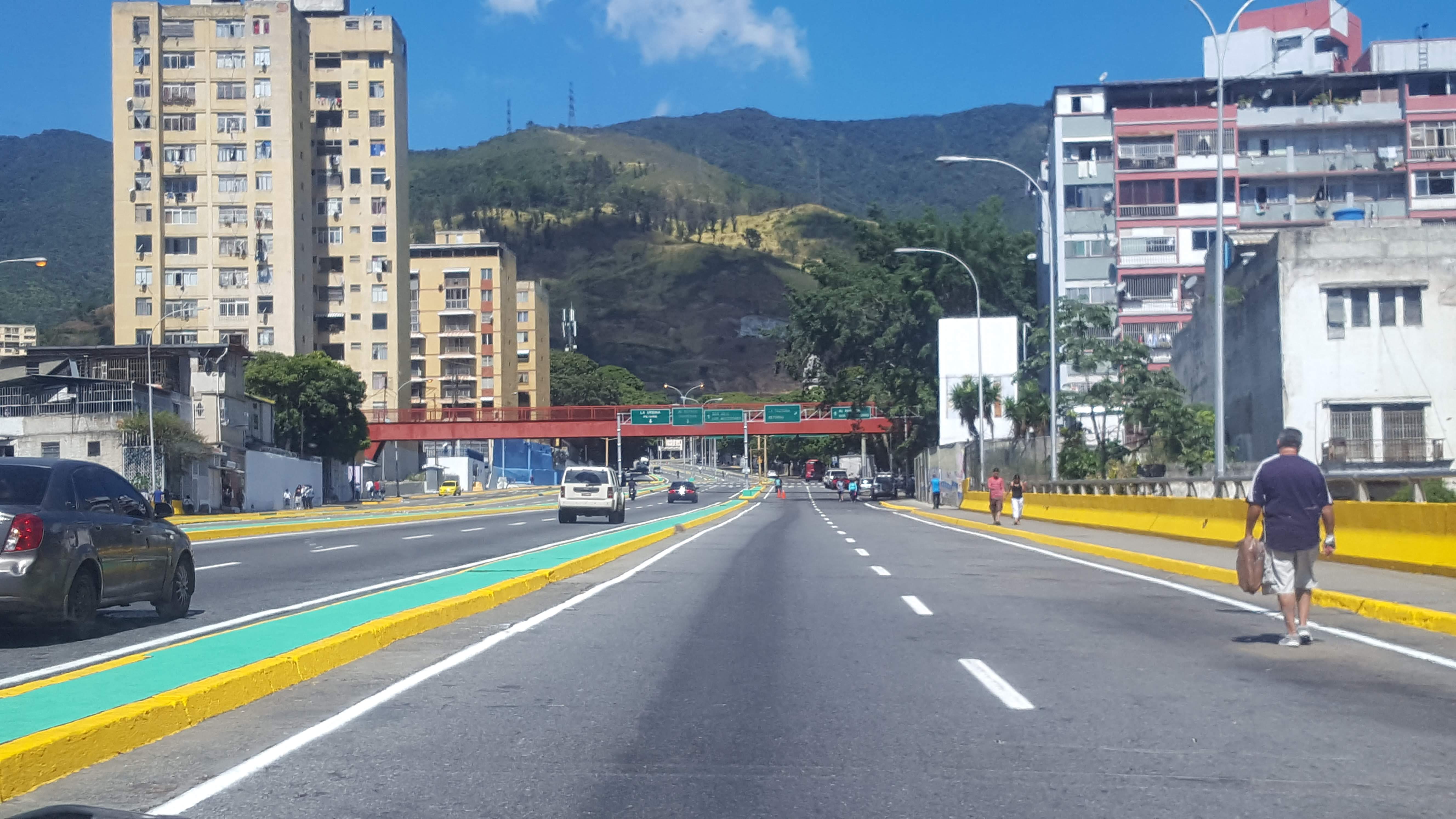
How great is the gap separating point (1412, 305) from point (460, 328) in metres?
102

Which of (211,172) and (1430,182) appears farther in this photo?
(211,172)

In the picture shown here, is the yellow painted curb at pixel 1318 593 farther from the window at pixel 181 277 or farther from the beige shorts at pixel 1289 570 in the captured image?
the window at pixel 181 277

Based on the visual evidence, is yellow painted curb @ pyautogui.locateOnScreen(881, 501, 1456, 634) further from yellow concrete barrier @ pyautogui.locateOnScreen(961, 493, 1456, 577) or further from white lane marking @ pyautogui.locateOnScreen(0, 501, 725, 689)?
white lane marking @ pyautogui.locateOnScreen(0, 501, 725, 689)

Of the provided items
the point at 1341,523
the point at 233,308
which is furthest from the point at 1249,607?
the point at 233,308

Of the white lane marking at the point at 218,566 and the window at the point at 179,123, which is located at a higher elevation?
the window at the point at 179,123

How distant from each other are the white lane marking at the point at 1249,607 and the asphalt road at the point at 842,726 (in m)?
0.18

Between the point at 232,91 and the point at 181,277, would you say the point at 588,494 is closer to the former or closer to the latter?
the point at 181,277

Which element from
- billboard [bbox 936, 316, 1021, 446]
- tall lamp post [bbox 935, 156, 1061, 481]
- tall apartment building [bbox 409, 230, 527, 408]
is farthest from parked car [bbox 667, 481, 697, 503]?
tall apartment building [bbox 409, 230, 527, 408]

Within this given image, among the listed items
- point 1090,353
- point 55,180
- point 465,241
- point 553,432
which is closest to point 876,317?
point 553,432

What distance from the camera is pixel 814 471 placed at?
561 feet

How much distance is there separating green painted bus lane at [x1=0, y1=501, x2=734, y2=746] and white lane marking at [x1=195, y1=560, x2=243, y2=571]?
18.1ft

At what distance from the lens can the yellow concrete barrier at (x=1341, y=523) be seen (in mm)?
16594

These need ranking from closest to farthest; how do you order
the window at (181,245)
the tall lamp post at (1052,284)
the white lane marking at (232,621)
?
the white lane marking at (232,621), the tall lamp post at (1052,284), the window at (181,245)

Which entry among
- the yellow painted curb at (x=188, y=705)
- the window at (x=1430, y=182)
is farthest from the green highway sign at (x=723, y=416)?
the yellow painted curb at (x=188, y=705)
